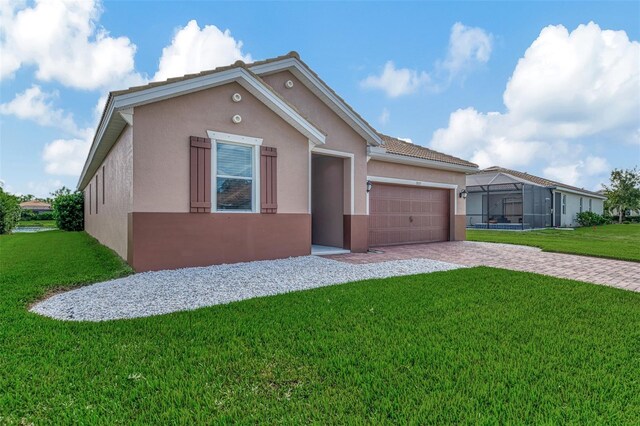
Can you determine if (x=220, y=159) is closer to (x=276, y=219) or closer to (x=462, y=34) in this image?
(x=276, y=219)

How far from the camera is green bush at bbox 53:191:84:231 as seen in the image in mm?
23969

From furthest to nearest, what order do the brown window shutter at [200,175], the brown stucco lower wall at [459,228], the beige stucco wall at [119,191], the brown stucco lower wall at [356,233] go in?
the brown stucco lower wall at [459,228]
the brown stucco lower wall at [356,233]
the brown window shutter at [200,175]
the beige stucco wall at [119,191]

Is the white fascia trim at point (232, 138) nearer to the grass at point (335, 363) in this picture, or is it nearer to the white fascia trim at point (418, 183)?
the grass at point (335, 363)

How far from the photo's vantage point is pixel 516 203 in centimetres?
2678

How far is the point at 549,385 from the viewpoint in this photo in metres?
2.86

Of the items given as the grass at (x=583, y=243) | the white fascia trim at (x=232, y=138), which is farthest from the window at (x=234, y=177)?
the grass at (x=583, y=243)

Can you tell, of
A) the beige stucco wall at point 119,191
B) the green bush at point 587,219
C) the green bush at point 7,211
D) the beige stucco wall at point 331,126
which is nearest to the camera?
the beige stucco wall at point 119,191

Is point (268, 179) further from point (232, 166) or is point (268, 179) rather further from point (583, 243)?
point (583, 243)

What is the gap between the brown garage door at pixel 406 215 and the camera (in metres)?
13.4

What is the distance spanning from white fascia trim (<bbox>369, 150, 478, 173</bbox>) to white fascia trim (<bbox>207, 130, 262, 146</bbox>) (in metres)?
4.65

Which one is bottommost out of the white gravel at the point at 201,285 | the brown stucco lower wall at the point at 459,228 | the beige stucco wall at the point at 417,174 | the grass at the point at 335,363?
the grass at the point at 335,363

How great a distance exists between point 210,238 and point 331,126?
561cm

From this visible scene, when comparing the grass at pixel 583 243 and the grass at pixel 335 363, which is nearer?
the grass at pixel 335 363

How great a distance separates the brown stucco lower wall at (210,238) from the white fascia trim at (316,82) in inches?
152
